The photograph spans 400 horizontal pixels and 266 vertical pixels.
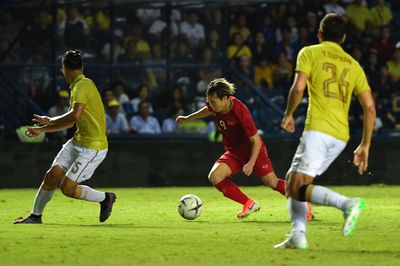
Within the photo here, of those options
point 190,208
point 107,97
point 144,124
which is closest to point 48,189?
point 190,208

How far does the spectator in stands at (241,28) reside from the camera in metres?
25.9

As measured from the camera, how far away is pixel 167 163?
75.9 feet

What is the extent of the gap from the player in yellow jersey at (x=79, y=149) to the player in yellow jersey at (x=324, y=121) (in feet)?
12.0

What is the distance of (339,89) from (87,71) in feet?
42.9

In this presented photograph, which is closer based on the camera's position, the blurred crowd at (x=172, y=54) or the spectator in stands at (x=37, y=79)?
the spectator in stands at (x=37, y=79)

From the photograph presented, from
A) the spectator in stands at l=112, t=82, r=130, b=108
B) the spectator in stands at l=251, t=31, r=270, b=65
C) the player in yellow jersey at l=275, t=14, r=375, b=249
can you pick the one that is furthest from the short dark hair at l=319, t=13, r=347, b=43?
the spectator in stands at l=251, t=31, r=270, b=65

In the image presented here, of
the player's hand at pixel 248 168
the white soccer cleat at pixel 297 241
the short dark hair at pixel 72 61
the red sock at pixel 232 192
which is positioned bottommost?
the red sock at pixel 232 192

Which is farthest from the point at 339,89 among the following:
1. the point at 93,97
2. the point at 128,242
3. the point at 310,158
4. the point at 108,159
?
the point at 108,159

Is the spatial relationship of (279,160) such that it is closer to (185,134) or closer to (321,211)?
(185,134)

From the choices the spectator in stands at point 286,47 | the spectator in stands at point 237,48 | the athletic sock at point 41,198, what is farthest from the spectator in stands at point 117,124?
the athletic sock at point 41,198

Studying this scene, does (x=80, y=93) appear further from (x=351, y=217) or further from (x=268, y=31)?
(x=268, y=31)

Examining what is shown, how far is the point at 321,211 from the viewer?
55.3 feet

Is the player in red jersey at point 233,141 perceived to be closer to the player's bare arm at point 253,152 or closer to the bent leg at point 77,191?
the player's bare arm at point 253,152

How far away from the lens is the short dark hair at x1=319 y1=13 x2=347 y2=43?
11.2m
